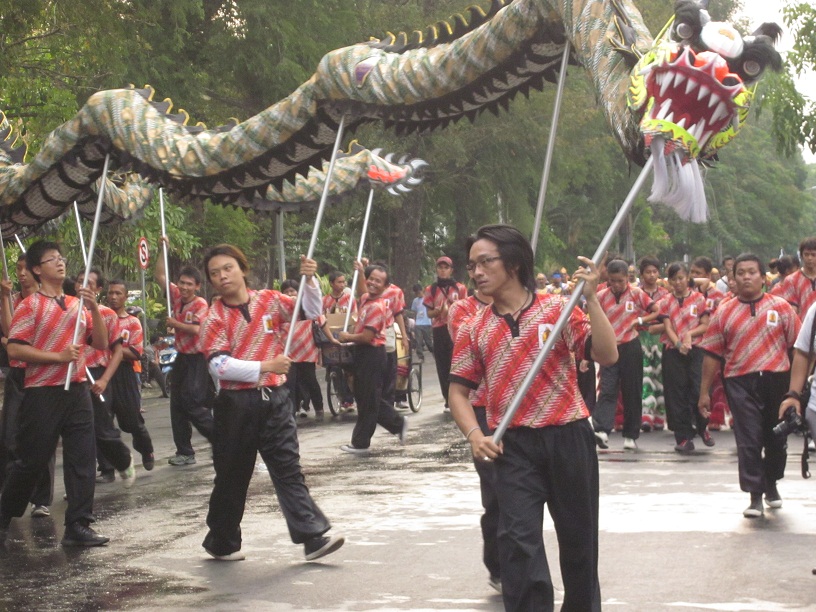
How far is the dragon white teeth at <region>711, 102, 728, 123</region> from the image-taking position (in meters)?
5.93

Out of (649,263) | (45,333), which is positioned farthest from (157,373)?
(45,333)

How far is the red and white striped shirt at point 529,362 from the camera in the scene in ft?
18.5

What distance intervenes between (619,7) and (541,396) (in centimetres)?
198

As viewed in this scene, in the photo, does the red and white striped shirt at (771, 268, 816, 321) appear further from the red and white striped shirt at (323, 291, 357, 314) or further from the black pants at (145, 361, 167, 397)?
the black pants at (145, 361, 167, 397)

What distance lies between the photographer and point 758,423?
9.41 m

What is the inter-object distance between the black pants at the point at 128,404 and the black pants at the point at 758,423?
5484mm

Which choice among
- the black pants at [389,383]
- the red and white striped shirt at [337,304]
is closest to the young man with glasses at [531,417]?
the black pants at [389,383]

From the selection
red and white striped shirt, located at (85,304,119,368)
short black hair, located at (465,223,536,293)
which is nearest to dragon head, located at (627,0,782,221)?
short black hair, located at (465,223,536,293)

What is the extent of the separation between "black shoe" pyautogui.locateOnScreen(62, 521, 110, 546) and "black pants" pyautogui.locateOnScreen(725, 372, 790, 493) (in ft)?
13.8

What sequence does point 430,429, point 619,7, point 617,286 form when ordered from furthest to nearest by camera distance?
point 430,429 → point 617,286 → point 619,7

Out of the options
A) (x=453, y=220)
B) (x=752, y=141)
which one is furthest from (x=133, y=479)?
(x=752, y=141)

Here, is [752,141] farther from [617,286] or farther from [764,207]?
[617,286]

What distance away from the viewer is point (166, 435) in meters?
15.9

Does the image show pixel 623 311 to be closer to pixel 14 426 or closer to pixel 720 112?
pixel 14 426
